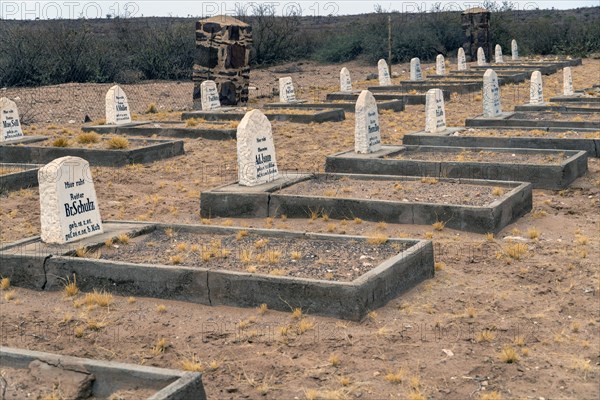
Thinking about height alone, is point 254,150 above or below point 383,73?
below

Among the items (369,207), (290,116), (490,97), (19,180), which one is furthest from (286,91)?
(369,207)

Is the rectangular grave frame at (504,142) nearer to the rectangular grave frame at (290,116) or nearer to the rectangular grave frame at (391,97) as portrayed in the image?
the rectangular grave frame at (290,116)

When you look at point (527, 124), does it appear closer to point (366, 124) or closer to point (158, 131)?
point (366, 124)

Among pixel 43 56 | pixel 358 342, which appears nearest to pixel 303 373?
pixel 358 342

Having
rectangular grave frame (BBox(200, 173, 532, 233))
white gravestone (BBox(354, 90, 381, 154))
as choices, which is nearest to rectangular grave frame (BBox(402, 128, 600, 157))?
white gravestone (BBox(354, 90, 381, 154))

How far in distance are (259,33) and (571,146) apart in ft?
103

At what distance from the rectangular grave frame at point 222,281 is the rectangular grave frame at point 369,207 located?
5.60ft

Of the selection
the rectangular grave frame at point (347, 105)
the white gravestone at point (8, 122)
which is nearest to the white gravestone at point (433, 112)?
the rectangular grave frame at point (347, 105)

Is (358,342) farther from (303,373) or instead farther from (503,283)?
(503,283)

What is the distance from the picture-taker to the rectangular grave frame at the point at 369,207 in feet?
33.8

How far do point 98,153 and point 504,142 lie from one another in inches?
271

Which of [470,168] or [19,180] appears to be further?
[19,180]

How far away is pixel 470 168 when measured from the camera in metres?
13.0

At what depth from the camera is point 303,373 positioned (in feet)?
20.8
